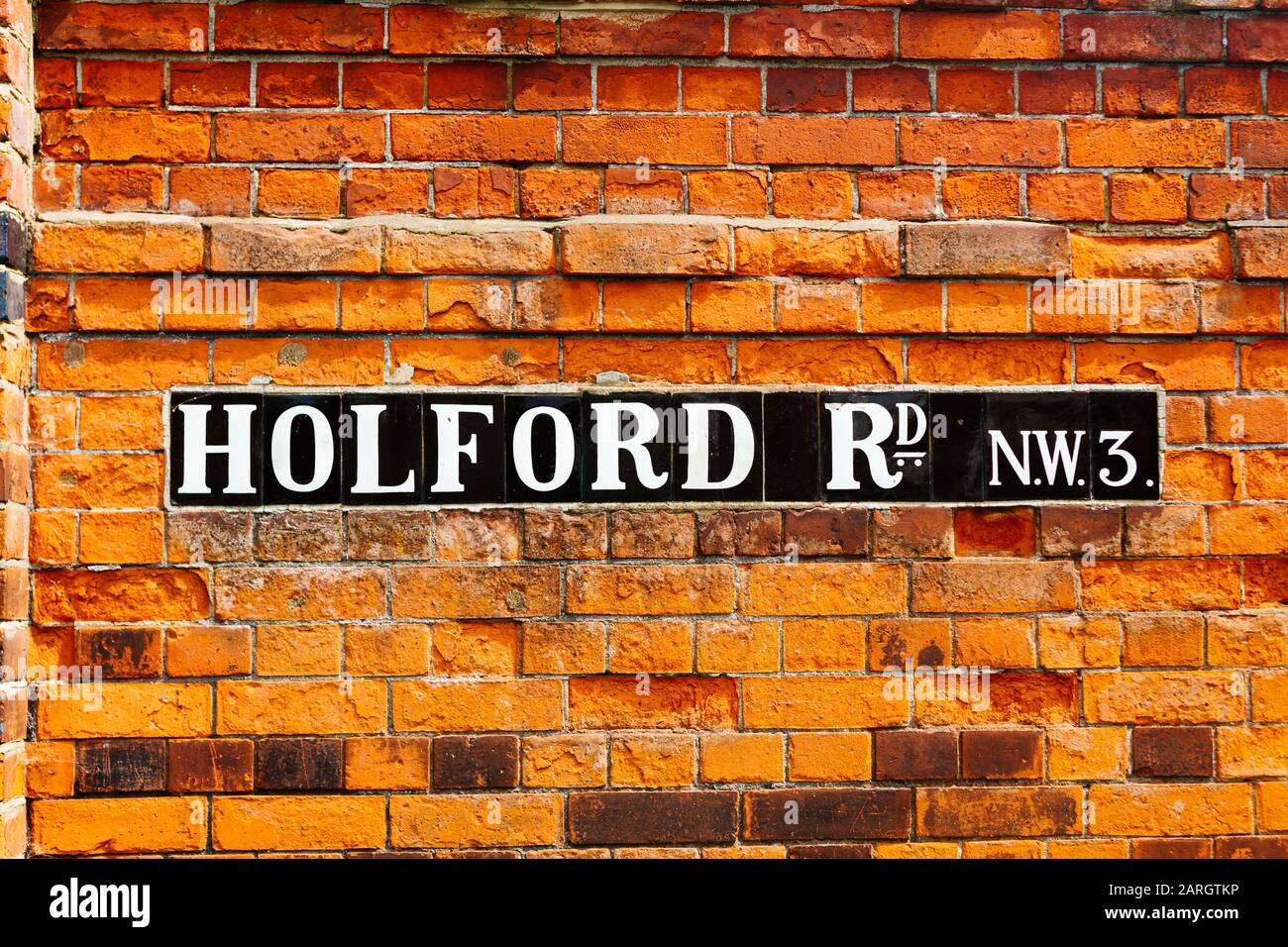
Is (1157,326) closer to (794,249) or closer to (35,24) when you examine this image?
(794,249)

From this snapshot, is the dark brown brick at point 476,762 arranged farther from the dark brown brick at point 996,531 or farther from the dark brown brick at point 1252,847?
the dark brown brick at point 1252,847

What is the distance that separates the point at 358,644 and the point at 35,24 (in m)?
1.43

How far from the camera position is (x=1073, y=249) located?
2066 mm

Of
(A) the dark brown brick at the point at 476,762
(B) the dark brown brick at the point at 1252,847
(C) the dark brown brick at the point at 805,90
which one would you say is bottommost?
(B) the dark brown brick at the point at 1252,847

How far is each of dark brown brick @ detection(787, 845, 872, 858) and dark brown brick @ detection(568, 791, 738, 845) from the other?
133 millimetres

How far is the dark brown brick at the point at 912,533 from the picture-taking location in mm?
2039

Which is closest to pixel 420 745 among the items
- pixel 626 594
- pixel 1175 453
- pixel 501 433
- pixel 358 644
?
pixel 358 644

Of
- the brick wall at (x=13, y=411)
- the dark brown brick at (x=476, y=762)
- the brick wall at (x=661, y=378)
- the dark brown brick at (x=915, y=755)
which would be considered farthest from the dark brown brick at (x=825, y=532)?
the brick wall at (x=13, y=411)

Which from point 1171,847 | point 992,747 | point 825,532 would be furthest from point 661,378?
point 1171,847

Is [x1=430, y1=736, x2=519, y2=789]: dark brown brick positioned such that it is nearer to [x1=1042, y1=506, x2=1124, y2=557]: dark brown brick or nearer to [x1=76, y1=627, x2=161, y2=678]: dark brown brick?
[x1=76, y1=627, x2=161, y2=678]: dark brown brick

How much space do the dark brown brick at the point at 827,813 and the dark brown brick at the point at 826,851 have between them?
0.06ft

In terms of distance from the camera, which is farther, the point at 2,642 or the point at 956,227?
the point at 956,227

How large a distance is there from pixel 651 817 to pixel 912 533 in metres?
0.81

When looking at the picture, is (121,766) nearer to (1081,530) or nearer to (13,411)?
(13,411)
